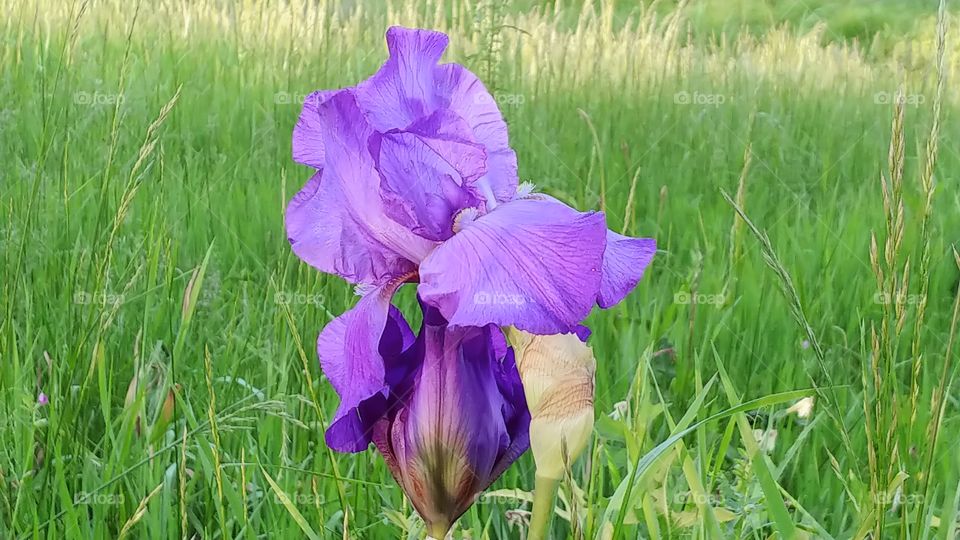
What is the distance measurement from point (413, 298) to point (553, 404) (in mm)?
1397

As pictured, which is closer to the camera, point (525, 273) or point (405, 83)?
point (525, 273)

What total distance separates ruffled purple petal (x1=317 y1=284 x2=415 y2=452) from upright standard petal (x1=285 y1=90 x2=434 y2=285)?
2cm

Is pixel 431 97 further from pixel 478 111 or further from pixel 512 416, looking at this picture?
pixel 512 416

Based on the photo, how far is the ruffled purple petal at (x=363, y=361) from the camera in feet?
2.46

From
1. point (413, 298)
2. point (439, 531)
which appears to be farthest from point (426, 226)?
point (413, 298)

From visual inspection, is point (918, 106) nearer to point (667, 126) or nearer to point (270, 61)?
point (667, 126)

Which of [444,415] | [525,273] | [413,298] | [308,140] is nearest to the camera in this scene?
[525,273]

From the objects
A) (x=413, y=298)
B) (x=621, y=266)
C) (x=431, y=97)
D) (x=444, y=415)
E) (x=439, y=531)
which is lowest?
(x=413, y=298)

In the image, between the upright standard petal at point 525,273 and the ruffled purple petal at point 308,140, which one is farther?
the ruffled purple petal at point 308,140

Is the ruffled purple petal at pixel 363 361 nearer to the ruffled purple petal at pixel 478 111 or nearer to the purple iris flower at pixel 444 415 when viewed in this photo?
the purple iris flower at pixel 444 415

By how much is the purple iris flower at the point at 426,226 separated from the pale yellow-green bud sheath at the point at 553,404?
1.9 inches

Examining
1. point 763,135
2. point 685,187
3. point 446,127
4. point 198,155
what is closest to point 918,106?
point 763,135

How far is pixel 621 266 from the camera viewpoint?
0.77 m

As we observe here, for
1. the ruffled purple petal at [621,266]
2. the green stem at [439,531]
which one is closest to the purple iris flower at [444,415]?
the green stem at [439,531]
